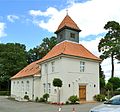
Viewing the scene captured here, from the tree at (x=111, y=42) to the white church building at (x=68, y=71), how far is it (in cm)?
1056

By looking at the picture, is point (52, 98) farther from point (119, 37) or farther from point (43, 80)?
point (119, 37)

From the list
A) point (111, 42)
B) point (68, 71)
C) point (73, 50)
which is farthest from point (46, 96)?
point (111, 42)

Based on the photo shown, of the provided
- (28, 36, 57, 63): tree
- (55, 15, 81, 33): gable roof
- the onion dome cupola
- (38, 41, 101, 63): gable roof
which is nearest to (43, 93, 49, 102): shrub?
(38, 41, 101, 63): gable roof

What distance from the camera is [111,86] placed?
38500mm

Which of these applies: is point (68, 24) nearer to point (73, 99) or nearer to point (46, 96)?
point (46, 96)

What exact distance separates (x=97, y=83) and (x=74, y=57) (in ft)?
17.8

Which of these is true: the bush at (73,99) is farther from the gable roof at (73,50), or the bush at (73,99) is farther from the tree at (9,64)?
the tree at (9,64)

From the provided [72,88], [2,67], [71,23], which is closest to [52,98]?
[72,88]

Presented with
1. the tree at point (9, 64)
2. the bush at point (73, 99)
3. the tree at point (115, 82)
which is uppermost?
the tree at point (9, 64)

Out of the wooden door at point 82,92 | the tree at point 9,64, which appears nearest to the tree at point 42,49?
the tree at point 9,64

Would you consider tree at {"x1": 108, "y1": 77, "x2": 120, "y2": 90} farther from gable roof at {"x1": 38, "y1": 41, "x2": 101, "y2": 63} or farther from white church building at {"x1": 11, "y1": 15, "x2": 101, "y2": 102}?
gable roof at {"x1": 38, "y1": 41, "x2": 101, "y2": 63}

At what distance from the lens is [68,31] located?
40.9m

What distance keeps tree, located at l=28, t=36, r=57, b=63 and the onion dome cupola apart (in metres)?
40.4

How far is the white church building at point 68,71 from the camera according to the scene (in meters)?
35.2
